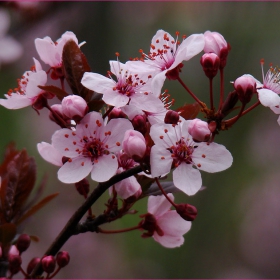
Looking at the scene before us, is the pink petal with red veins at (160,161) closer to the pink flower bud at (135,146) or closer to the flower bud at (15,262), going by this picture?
the pink flower bud at (135,146)

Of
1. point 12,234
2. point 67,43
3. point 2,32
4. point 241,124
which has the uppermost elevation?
point 67,43

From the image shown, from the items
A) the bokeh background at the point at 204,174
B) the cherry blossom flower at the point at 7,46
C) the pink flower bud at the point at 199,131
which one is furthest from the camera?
the bokeh background at the point at 204,174

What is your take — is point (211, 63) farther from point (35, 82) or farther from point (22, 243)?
point (22, 243)

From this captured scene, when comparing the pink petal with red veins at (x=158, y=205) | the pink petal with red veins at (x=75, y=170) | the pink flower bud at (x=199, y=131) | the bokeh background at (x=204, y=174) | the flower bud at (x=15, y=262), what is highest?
the pink flower bud at (x=199, y=131)

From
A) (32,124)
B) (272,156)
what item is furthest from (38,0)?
(272,156)

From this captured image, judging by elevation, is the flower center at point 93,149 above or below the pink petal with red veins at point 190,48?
below

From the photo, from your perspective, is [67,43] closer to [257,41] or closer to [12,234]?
[12,234]

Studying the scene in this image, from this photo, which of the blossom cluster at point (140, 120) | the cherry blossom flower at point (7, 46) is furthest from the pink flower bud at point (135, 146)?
the cherry blossom flower at point (7, 46)
